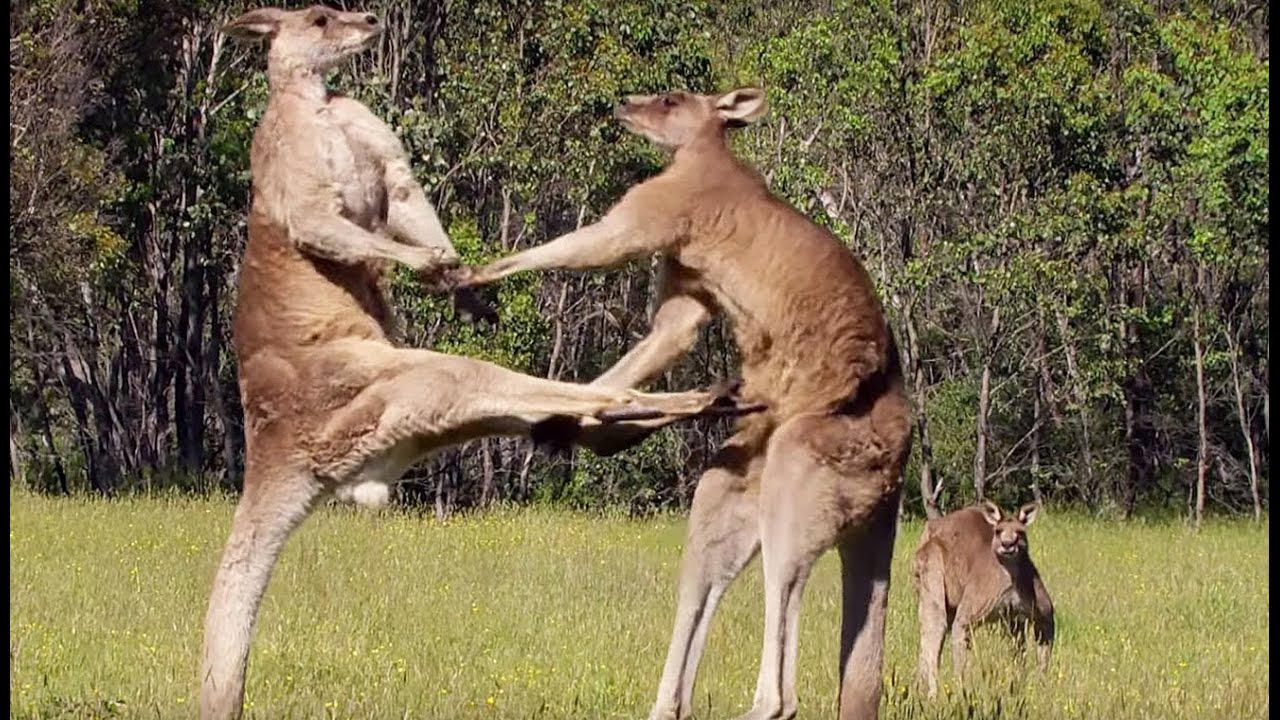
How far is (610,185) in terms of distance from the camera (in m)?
25.2

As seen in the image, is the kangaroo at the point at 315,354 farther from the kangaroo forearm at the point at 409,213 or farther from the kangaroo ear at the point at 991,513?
the kangaroo ear at the point at 991,513

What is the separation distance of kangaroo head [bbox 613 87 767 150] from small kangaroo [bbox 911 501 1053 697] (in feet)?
15.9

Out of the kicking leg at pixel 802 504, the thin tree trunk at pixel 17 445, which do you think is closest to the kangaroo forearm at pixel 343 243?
the kicking leg at pixel 802 504

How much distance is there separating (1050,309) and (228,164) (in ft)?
35.8

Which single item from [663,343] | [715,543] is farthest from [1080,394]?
[663,343]

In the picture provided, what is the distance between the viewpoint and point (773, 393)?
6.96m

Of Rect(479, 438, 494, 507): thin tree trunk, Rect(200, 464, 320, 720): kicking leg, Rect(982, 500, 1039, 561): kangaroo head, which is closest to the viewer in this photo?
Rect(200, 464, 320, 720): kicking leg

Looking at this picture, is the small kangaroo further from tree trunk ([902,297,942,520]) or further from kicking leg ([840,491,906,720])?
tree trunk ([902,297,942,520])

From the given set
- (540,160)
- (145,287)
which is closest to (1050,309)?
(540,160)

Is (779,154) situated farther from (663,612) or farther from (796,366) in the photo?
(796,366)

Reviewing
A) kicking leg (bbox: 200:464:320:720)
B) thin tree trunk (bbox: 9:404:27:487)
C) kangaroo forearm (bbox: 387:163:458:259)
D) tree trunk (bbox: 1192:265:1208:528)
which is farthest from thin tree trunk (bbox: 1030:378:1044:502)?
kicking leg (bbox: 200:464:320:720)

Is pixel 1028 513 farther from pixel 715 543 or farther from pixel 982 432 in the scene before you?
pixel 982 432

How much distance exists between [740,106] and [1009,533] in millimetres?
5162

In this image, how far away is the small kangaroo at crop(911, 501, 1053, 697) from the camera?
1166cm
